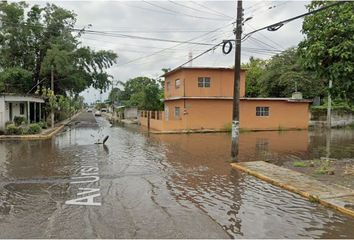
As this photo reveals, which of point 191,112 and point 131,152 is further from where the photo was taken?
point 191,112

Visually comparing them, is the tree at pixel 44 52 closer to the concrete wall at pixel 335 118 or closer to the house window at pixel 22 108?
the house window at pixel 22 108

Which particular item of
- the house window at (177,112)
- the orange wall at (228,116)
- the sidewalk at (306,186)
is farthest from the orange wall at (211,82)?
the sidewalk at (306,186)

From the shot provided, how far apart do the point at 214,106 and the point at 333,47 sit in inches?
768

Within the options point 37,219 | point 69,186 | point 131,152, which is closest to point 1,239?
point 37,219

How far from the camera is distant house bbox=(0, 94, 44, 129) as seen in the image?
27.5 meters

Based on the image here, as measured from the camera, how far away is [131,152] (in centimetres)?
1778

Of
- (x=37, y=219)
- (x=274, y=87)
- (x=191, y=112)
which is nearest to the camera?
(x=37, y=219)

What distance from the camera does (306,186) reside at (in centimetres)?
995

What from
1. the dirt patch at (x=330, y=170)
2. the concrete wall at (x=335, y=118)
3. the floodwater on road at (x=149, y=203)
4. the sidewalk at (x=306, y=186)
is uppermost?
the concrete wall at (x=335, y=118)

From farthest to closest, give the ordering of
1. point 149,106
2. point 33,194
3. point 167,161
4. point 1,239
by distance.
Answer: point 149,106 → point 167,161 → point 33,194 → point 1,239

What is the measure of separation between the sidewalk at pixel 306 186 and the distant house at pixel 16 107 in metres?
20.7

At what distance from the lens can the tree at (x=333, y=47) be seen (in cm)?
1298

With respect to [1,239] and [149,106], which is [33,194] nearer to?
[1,239]

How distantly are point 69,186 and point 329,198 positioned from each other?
6.70 metres
